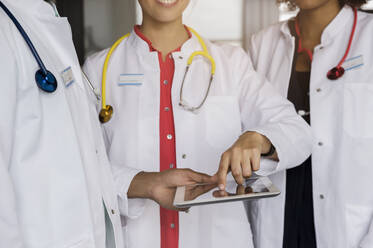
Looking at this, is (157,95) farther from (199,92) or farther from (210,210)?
(210,210)

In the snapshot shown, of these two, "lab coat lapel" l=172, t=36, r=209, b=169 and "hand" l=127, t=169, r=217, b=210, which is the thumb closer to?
"hand" l=127, t=169, r=217, b=210

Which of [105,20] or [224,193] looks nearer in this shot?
[224,193]

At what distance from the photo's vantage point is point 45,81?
73cm

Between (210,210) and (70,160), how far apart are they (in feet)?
1.98

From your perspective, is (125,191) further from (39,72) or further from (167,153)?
(39,72)

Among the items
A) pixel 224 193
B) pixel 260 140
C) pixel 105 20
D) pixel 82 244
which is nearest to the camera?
pixel 82 244

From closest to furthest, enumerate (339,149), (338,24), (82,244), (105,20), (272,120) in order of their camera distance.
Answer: (82,244) → (272,120) → (339,149) → (338,24) → (105,20)

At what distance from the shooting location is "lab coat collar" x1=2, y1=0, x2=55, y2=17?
819 mm

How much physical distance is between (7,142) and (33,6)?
33 cm

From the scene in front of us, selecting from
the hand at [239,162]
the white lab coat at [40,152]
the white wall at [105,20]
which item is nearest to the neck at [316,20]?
the hand at [239,162]

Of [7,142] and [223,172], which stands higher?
[7,142]

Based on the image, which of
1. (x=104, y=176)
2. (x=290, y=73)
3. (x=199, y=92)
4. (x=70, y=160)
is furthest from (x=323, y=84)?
(x=70, y=160)

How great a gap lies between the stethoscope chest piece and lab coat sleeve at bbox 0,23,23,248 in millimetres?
526

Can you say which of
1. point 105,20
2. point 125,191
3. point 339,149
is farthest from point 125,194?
point 105,20
